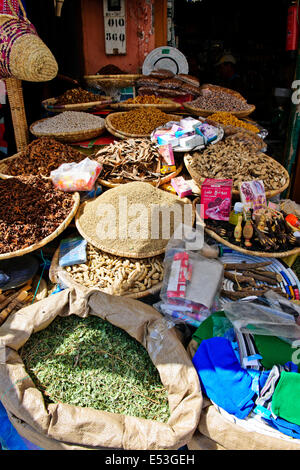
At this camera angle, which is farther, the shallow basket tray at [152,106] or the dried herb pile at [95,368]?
the shallow basket tray at [152,106]

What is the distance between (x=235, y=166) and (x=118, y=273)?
3.89ft

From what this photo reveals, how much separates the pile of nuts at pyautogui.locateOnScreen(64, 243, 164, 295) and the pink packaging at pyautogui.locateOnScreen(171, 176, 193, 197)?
60 centimetres

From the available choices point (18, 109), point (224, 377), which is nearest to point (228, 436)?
point (224, 377)

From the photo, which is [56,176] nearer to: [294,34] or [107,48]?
[107,48]

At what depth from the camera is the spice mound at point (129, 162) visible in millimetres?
2506

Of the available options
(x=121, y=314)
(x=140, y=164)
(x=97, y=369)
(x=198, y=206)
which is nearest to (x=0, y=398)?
(x=97, y=369)

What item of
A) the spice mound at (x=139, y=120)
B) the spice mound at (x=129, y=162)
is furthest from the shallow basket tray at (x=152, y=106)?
the spice mound at (x=129, y=162)

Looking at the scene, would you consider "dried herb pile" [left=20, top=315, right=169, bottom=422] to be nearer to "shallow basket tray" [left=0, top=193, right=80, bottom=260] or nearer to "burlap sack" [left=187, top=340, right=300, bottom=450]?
"burlap sack" [left=187, top=340, right=300, bottom=450]

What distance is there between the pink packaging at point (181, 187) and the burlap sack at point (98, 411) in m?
1.01

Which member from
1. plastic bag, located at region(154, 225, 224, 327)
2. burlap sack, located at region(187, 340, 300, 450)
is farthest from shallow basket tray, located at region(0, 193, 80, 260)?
burlap sack, located at region(187, 340, 300, 450)

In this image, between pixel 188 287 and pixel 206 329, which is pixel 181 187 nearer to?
pixel 188 287

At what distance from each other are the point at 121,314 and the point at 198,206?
100cm

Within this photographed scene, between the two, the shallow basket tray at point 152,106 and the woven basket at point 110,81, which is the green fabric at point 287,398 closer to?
the shallow basket tray at point 152,106

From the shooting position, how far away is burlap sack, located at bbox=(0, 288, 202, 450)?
4.30ft
